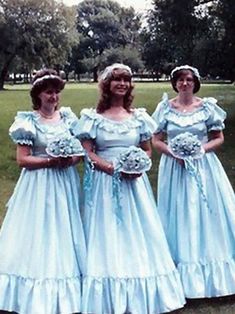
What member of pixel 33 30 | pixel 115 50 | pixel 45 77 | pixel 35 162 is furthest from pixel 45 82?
pixel 115 50

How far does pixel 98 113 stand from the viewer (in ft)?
15.6

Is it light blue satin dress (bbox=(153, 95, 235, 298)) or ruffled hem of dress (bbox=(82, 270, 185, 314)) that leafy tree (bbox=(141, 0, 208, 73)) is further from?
ruffled hem of dress (bbox=(82, 270, 185, 314))

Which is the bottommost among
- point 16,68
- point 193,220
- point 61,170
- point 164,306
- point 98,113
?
point 16,68

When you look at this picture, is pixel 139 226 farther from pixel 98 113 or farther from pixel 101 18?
pixel 101 18

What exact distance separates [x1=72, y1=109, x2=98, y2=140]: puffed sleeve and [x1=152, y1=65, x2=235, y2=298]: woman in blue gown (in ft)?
2.39

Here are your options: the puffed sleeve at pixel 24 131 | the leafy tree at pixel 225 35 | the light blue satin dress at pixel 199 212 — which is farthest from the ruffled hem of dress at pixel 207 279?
the leafy tree at pixel 225 35

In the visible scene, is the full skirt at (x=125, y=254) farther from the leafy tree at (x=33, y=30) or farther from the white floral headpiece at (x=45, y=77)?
the leafy tree at (x=33, y=30)

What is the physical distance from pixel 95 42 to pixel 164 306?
9578 centimetres

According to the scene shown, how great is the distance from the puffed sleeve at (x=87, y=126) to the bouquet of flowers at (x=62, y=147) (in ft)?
0.57

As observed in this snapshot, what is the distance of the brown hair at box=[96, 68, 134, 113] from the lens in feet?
15.2

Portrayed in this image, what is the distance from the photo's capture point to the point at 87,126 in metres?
4.66

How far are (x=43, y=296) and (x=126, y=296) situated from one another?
1.99 ft

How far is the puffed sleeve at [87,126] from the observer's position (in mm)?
4656

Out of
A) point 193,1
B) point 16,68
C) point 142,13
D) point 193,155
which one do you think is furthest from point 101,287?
point 16,68
